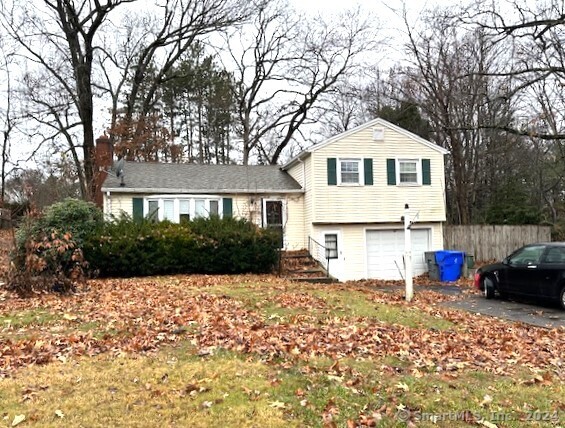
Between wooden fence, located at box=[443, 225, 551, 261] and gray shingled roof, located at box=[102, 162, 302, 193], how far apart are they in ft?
24.7

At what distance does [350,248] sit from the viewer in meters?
19.3

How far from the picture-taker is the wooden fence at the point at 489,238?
68.9 ft

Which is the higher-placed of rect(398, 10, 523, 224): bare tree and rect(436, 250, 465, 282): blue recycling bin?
rect(398, 10, 523, 224): bare tree

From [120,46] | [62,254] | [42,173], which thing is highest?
[120,46]

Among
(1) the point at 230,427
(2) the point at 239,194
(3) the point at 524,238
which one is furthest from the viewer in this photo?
(3) the point at 524,238

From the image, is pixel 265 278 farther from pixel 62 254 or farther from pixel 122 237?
pixel 62 254

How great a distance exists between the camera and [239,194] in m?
19.2

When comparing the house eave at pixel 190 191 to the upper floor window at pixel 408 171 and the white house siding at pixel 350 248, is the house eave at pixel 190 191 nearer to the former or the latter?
the white house siding at pixel 350 248

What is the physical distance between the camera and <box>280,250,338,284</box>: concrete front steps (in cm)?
1628

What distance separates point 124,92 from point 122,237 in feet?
65.3

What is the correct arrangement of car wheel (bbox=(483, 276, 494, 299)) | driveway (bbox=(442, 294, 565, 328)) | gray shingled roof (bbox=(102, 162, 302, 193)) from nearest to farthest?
driveway (bbox=(442, 294, 565, 328))
car wheel (bbox=(483, 276, 494, 299))
gray shingled roof (bbox=(102, 162, 302, 193))

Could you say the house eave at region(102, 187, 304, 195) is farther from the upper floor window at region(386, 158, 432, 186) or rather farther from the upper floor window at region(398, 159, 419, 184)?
the upper floor window at region(398, 159, 419, 184)

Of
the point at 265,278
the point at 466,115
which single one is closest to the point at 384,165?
the point at 265,278

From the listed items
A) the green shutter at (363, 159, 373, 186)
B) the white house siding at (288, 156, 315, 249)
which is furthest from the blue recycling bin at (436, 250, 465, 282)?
the white house siding at (288, 156, 315, 249)
